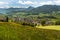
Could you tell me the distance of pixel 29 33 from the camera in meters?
45.9

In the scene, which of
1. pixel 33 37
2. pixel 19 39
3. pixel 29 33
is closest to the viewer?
pixel 19 39

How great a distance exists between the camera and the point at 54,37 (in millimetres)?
44000

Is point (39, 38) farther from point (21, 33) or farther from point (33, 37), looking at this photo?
point (21, 33)

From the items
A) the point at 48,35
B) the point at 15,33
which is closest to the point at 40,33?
the point at 48,35

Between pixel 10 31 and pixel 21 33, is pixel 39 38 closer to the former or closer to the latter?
pixel 21 33

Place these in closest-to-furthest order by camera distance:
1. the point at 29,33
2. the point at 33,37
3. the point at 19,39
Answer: the point at 19,39 → the point at 33,37 → the point at 29,33

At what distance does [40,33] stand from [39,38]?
4.36 m

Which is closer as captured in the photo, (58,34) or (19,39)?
(19,39)

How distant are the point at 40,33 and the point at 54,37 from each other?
168 inches

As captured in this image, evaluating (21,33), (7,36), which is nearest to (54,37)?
(21,33)

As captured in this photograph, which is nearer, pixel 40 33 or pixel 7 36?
pixel 7 36

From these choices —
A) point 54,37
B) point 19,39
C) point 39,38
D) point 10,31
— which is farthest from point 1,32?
point 54,37

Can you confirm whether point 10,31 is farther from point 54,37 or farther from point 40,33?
point 54,37

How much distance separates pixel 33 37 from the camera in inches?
1692
